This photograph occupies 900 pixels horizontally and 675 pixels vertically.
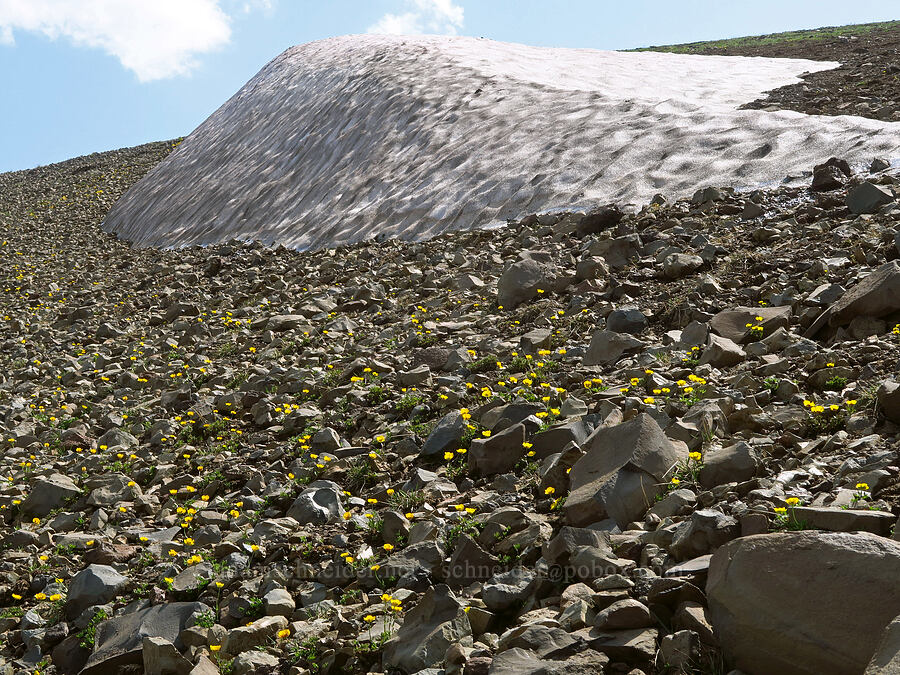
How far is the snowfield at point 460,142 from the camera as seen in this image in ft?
36.3

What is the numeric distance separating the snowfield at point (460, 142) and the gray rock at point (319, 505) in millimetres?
6943

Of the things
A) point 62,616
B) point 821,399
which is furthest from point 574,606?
point 62,616

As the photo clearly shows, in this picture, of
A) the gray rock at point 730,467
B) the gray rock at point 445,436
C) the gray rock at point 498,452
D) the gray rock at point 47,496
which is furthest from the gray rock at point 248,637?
the gray rock at point 47,496

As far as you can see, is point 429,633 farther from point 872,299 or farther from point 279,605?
point 872,299

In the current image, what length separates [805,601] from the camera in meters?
2.65

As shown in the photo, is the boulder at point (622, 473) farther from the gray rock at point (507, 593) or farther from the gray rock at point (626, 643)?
A: the gray rock at point (626, 643)

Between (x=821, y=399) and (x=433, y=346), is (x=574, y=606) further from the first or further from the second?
(x=433, y=346)

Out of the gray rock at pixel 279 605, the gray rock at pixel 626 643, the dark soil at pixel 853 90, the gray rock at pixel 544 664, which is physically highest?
the dark soil at pixel 853 90

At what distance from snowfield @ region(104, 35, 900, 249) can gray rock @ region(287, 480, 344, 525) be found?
6.94m

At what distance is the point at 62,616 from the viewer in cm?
439

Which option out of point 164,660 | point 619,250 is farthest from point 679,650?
point 619,250

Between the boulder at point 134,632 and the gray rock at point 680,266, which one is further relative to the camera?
the gray rock at point 680,266

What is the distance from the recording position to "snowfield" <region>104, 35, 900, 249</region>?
11055 mm

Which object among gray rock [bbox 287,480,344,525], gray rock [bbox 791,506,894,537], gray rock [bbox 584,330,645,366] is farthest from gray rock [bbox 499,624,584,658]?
gray rock [bbox 584,330,645,366]
